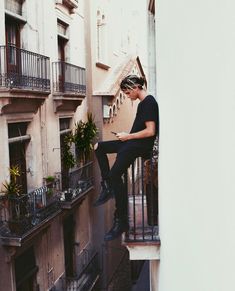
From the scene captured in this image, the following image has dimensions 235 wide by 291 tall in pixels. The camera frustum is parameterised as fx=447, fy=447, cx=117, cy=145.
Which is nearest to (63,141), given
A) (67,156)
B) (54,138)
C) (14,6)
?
(67,156)

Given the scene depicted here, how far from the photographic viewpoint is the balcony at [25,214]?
9502mm

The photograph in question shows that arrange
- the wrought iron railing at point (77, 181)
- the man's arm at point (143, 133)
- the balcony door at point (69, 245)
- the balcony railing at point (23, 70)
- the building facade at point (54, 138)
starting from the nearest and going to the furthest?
the man's arm at point (143, 133), the balcony railing at point (23, 70), the building facade at point (54, 138), the wrought iron railing at point (77, 181), the balcony door at point (69, 245)

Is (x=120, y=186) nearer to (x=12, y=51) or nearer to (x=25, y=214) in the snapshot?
(x=25, y=214)

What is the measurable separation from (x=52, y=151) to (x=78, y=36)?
15.6 ft

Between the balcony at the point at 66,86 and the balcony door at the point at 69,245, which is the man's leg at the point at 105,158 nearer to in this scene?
the balcony at the point at 66,86

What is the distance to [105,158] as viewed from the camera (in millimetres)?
5152

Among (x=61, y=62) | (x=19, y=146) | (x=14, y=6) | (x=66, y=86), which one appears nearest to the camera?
(x=14, y=6)

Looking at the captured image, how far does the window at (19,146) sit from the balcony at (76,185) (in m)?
1.71

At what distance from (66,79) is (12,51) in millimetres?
3088

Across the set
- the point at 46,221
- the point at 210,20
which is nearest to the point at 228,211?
the point at 210,20

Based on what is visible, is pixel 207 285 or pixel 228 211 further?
pixel 207 285

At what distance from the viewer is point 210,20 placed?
169 centimetres

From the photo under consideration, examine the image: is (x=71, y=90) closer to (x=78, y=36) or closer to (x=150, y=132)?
(x=78, y=36)

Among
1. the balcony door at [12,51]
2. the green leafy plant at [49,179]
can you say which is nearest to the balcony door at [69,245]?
the green leafy plant at [49,179]
